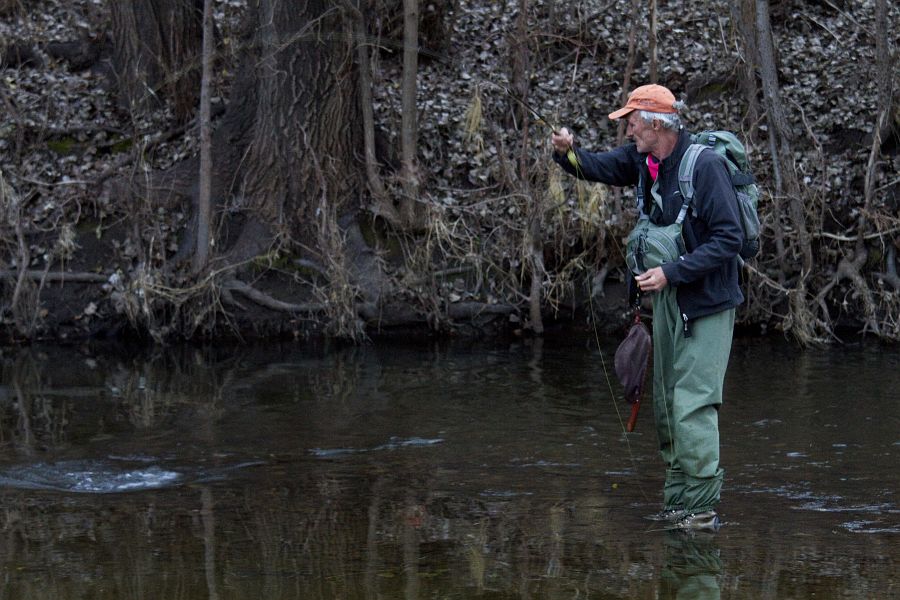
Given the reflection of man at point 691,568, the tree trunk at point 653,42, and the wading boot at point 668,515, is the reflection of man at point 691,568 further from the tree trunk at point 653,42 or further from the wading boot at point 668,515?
the tree trunk at point 653,42

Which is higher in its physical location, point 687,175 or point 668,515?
point 687,175

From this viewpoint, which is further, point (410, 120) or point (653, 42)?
point (410, 120)

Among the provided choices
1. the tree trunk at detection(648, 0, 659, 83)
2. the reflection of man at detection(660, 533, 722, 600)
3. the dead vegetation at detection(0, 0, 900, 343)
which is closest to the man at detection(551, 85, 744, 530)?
the reflection of man at detection(660, 533, 722, 600)

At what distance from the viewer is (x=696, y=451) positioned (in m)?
5.76

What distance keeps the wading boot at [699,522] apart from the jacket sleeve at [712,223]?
1120mm

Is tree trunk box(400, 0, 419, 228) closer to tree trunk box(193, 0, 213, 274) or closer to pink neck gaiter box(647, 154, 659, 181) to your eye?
tree trunk box(193, 0, 213, 274)

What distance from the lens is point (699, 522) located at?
18.9 ft

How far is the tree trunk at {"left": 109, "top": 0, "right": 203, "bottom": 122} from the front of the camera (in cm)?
1490

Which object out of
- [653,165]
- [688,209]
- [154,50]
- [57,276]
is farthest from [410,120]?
[688,209]

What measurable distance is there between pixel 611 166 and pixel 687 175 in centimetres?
56

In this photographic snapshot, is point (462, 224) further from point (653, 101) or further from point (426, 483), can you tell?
point (653, 101)

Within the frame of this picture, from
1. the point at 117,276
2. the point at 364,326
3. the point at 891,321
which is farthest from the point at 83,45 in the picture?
the point at 891,321

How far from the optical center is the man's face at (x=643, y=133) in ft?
19.2

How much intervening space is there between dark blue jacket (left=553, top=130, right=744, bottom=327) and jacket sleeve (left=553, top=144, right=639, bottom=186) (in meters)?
0.12
